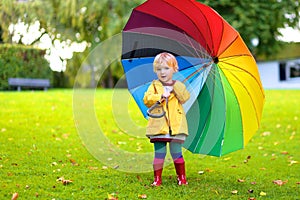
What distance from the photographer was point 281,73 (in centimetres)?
3039

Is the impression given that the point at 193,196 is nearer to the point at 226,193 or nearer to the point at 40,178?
the point at 226,193

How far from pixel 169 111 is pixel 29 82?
11781 mm

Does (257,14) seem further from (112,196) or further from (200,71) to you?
(112,196)

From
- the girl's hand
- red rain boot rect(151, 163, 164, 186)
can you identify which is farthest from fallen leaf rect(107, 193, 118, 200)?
the girl's hand

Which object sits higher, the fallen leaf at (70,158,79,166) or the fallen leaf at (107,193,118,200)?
the fallen leaf at (107,193,118,200)

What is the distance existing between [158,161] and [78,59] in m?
16.0

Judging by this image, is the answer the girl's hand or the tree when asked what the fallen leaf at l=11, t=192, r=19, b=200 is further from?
the tree

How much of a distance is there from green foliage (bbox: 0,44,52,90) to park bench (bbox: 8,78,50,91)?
0.13 meters

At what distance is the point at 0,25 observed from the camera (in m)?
13.2

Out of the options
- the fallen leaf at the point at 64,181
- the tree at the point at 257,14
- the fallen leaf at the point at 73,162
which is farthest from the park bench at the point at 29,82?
the tree at the point at 257,14

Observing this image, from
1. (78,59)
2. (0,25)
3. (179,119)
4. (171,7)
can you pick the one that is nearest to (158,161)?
(179,119)

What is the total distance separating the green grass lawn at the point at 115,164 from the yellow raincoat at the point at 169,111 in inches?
24.7

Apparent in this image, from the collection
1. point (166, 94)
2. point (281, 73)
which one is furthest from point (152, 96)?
point (281, 73)

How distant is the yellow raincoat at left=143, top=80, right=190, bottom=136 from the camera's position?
15.3ft
